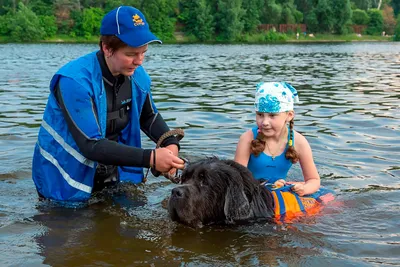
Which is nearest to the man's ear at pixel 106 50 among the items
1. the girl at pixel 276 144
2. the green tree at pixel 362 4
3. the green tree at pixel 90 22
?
the girl at pixel 276 144

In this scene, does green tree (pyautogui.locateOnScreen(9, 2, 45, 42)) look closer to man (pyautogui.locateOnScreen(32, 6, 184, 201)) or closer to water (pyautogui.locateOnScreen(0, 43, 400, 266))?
water (pyautogui.locateOnScreen(0, 43, 400, 266))

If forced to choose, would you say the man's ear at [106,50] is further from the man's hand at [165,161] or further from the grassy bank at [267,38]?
the grassy bank at [267,38]

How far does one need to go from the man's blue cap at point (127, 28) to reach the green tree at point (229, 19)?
77573 mm

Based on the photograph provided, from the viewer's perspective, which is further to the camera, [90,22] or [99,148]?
[90,22]

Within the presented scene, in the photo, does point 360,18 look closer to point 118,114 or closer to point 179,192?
point 118,114

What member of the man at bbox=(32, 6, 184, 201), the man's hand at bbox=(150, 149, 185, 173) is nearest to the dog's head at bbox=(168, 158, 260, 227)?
the man's hand at bbox=(150, 149, 185, 173)

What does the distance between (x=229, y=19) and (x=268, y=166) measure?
3099 inches

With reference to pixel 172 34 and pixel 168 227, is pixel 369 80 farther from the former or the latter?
pixel 172 34

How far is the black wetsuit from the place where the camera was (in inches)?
209

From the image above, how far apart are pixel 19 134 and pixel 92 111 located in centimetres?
510

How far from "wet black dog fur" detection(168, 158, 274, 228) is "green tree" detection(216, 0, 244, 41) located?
A: 256ft

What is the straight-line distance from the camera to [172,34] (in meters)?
84.9

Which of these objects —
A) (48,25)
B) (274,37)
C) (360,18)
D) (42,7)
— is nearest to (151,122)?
(48,25)

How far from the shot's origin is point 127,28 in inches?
212
